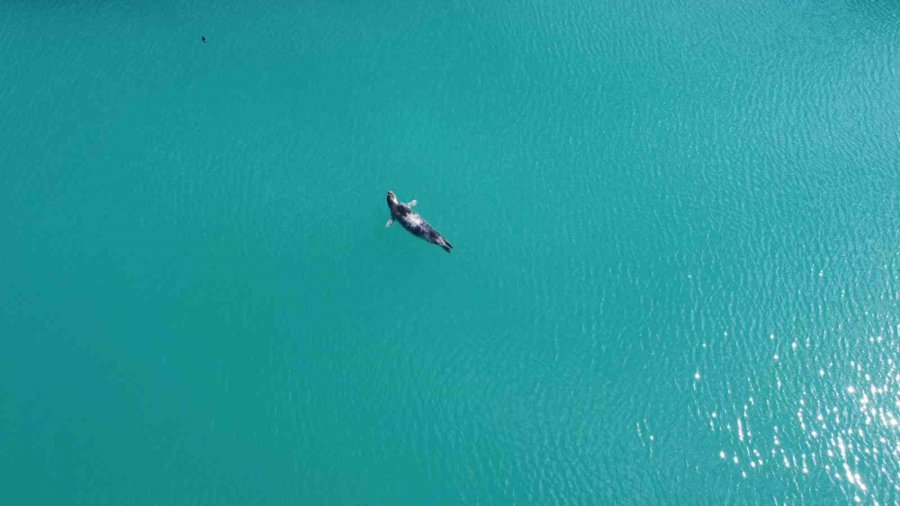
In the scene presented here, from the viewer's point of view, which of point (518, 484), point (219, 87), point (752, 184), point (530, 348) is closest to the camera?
point (518, 484)

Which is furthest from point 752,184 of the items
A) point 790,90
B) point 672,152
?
point 790,90

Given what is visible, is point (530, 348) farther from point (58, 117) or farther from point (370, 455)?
point (58, 117)

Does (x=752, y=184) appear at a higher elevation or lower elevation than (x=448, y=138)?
higher

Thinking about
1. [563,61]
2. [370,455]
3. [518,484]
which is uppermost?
[563,61]
